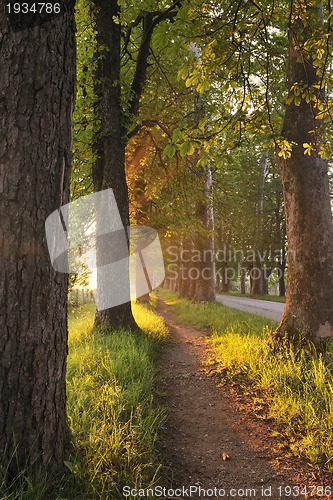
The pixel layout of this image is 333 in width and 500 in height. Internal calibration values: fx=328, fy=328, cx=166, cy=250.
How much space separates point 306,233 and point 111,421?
4.24 metres

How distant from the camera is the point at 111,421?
3.18 meters

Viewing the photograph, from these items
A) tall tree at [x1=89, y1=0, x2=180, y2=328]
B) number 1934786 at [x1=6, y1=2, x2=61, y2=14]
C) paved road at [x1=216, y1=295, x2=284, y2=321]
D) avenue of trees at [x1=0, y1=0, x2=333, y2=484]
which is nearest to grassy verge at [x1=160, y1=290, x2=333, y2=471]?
avenue of trees at [x1=0, y1=0, x2=333, y2=484]

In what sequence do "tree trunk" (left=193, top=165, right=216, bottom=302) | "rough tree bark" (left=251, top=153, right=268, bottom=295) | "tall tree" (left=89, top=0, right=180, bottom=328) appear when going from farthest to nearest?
"rough tree bark" (left=251, top=153, right=268, bottom=295), "tree trunk" (left=193, top=165, right=216, bottom=302), "tall tree" (left=89, top=0, right=180, bottom=328)

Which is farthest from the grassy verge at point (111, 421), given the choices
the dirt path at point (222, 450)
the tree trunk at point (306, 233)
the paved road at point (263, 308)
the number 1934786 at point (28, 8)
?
the paved road at point (263, 308)

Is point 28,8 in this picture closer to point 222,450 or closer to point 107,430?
point 107,430

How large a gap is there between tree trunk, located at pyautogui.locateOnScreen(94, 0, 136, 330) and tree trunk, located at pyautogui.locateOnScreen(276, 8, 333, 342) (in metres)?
3.45

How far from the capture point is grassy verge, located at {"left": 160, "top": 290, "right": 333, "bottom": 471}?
10.3 feet

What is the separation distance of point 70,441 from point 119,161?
5845 millimetres

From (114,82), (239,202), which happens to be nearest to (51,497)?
(114,82)

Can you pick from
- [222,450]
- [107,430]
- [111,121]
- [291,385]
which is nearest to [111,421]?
[107,430]

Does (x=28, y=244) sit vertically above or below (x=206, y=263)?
above

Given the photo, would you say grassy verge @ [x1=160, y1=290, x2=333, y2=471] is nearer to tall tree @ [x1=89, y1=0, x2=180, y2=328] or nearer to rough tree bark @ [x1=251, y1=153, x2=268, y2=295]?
tall tree @ [x1=89, y1=0, x2=180, y2=328]

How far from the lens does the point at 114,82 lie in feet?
22.7

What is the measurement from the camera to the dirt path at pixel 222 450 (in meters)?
2.77
